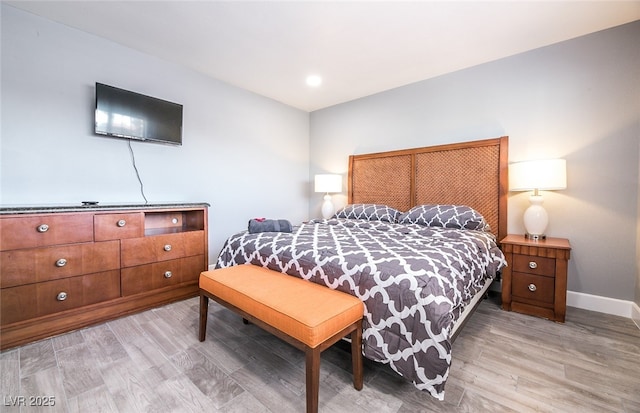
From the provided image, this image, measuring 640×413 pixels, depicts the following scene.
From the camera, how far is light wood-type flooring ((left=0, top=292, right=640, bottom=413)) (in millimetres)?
1312

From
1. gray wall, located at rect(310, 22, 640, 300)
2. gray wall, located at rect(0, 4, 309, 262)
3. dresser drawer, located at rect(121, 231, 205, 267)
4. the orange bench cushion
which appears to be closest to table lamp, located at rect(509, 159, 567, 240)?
gray wall, located at rect(310, 22, 640, 300)

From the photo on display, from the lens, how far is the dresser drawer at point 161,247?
2.27 meters

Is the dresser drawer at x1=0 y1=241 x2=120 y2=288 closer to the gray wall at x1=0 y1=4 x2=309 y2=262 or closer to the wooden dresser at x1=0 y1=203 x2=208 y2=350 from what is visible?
the wooden dresser at x1=0 y1=203 x2=208 y2=350

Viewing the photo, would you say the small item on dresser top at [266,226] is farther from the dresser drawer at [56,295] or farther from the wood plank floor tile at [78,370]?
the wood plank floor tile at [78,370]

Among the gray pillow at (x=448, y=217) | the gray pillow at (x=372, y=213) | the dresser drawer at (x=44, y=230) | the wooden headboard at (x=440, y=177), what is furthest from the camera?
the gray pillow at (x=372, y=213)

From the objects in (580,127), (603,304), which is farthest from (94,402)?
(580,127)

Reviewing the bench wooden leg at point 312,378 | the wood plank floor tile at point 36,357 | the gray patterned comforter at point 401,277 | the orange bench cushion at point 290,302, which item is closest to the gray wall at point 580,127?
the gray patterned comforter at point 401,277

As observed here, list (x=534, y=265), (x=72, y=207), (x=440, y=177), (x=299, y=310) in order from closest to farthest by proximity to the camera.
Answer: (x=299, y=310) → (x=72, y=207) → (x=534, y=265) → (x=440, y=177)

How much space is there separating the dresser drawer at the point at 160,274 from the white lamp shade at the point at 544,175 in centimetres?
325

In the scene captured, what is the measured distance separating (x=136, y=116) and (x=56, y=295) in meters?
1.69

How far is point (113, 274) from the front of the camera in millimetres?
2186

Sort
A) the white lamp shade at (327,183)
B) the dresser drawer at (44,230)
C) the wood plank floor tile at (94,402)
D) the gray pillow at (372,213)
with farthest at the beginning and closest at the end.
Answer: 1. the white lamp shade at (327,183)
2. the gray pillow at (372,213)
3. the dresser drawer at (44,230)
4. the wood plank floor tile at (94,402)

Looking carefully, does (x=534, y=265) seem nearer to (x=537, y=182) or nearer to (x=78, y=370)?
(x=537, y=182)

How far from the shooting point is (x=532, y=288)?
2273 mm
